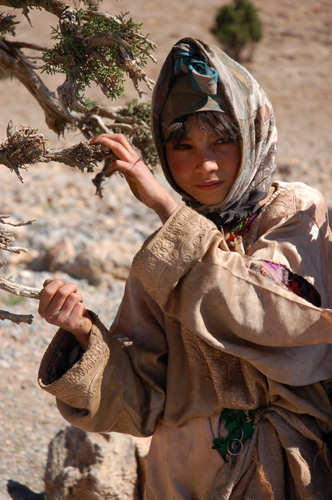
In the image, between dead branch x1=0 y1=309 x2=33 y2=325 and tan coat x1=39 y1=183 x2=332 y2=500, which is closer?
tan coat x1=39 y1=183 x2=332 y2=500

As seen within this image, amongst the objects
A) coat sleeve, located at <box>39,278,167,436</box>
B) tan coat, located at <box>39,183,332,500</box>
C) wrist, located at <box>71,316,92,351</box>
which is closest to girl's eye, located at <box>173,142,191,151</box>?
tan coat, located at <box>39,183,332,500</box>

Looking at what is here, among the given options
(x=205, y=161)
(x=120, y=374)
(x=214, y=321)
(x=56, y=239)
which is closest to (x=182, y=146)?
(x=205, y=161)

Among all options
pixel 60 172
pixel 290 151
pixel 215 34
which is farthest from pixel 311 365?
pixel 215 34

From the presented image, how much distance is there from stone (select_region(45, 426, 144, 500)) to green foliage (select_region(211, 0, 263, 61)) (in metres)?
20.7

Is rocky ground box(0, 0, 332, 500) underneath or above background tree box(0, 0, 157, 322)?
underneath

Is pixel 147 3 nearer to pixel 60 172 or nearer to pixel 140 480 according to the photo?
pixel 60 172

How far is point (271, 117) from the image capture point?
2.19m

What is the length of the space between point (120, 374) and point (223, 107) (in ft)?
2.60

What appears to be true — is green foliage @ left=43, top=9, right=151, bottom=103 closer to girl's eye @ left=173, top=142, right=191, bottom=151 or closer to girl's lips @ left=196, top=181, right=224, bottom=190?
girl's eye @ left=173, top=142, right=191, bottom=151

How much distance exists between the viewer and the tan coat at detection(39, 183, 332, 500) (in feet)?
5.91

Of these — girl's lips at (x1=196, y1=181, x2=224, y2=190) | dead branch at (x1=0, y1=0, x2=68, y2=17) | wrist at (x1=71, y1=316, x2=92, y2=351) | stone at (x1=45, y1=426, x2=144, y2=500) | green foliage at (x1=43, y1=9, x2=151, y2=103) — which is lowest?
stone at (x1=45, y1=426, x2=144, y2=500)

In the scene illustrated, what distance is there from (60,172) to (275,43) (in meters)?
16.4

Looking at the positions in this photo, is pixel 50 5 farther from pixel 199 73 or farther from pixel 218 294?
pixel 218 294

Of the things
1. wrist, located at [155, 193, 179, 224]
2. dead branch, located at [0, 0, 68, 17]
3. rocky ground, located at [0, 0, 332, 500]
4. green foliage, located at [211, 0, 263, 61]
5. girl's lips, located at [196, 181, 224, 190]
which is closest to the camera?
wrist, located at [155, 193, 179, 224]
